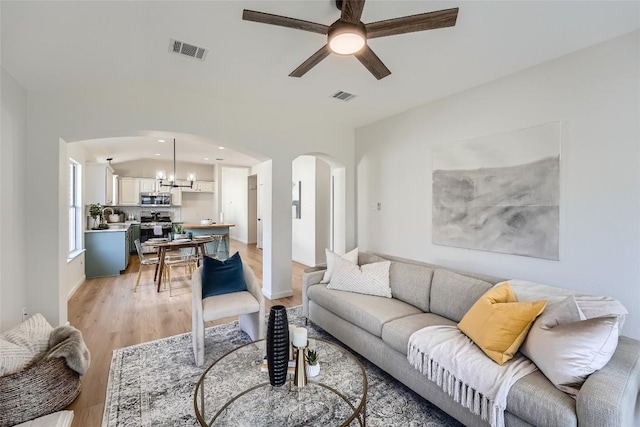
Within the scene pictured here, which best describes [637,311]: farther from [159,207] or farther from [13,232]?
[159,207]

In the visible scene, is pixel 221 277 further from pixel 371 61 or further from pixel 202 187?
pixel 202 187

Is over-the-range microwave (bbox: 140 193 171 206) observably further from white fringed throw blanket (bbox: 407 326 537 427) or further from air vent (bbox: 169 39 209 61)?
white fringed throw blanket (bbox: 407 326 537 427)

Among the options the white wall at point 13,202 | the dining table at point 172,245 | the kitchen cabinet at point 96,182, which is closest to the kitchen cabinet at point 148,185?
the kitchen cabinet at point 96,182

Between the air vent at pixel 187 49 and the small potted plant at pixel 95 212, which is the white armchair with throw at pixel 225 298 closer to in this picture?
the air vent at pixel 187 49

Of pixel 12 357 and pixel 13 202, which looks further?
pixel 13 202

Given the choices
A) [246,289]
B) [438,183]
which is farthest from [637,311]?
[246,289]

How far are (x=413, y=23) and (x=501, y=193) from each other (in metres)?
2.01

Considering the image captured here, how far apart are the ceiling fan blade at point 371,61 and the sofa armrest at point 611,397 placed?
224cm

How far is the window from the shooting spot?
15.8 feet

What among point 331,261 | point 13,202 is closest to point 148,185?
point 13,202

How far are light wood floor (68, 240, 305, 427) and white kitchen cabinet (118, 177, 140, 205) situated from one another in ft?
12.2

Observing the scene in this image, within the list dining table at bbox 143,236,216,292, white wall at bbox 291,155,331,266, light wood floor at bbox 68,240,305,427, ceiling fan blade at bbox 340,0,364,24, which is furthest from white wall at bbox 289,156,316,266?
ceiling fan blade at bbox 340,0,364,24

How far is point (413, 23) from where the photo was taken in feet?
5.75

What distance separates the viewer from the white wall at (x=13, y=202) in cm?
236
